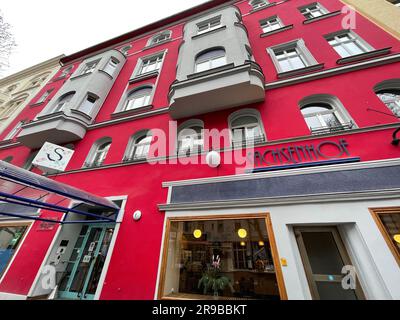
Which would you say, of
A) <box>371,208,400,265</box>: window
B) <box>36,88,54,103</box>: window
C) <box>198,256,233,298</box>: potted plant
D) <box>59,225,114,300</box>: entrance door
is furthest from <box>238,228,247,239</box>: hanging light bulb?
<box>36,88,54,103</box>: window

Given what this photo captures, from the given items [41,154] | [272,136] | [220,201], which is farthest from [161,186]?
[41,154]

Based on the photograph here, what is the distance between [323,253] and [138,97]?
10006 mm

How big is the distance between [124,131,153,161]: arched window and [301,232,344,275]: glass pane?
5.92 m

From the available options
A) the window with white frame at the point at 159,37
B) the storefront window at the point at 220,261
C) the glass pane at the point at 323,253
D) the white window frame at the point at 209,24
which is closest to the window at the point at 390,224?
the glass pane at the point at 323,253

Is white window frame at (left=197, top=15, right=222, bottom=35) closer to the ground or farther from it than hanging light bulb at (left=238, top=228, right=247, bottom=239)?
farther from it

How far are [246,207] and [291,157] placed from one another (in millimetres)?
1904

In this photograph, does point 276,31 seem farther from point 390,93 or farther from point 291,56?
point 390,93

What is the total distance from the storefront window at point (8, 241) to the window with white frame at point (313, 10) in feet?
53.3

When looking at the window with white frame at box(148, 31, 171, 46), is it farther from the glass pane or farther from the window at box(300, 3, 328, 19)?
the glass pane

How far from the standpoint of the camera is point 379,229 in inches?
130

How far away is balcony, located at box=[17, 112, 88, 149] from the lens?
305 inches

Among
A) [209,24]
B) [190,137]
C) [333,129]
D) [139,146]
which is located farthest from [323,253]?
[209,24]

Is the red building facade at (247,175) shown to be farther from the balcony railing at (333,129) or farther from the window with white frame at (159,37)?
the window with white frame at (159,37)

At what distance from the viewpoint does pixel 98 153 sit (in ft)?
25.8
